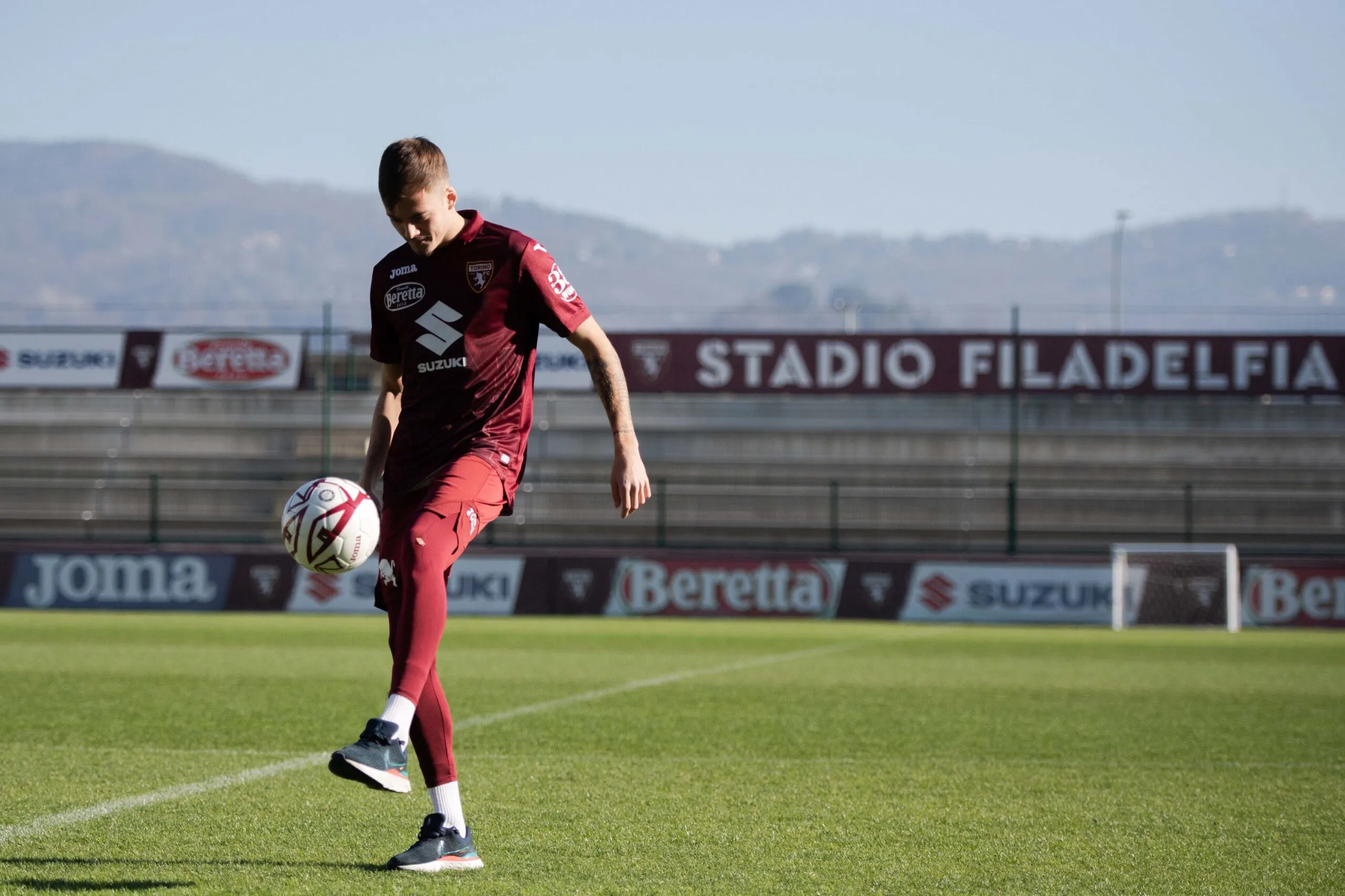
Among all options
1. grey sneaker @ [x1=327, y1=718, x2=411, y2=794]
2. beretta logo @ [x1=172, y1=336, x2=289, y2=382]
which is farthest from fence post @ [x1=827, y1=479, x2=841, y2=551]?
grey sneaker @ [x1=327, y1=718, x2=411, y2=794]

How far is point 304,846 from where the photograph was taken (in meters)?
4.62

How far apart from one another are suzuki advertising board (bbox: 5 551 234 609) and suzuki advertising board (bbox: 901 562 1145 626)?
31.3 ft

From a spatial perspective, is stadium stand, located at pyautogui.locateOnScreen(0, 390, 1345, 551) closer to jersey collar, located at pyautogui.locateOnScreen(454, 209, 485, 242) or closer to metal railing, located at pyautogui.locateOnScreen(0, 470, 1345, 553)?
metal railing, located at pyautogui.locateOnScreen(0, 470, 1345, 553)

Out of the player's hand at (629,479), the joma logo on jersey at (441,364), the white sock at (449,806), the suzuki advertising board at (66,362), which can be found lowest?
the white sock at (449,806)

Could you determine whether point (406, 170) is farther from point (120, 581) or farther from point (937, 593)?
point (120, 581)

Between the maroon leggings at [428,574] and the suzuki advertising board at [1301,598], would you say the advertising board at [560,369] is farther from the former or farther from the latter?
the maroon leggings at [428,574]

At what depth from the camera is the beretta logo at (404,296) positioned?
453 cm

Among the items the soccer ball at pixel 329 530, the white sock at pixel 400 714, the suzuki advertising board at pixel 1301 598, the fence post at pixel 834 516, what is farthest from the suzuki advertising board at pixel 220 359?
the white sock at pixel 400 714

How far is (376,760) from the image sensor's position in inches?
153

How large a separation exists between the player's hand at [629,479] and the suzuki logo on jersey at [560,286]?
0.47 meters

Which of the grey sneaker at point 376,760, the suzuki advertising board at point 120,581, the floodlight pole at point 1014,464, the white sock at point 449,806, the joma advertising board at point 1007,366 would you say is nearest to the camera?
the grey sneaker at point 376,760

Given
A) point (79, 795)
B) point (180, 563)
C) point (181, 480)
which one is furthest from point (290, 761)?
point (181, 480)

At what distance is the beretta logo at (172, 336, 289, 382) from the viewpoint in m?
31.3

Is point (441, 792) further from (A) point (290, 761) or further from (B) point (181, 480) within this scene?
(B) point (181, 480)
